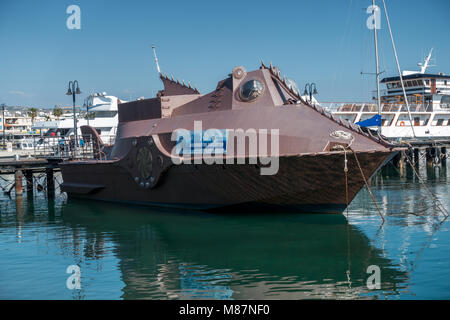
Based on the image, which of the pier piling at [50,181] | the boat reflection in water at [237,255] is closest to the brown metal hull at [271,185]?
the boat reflection in water at [237,255]

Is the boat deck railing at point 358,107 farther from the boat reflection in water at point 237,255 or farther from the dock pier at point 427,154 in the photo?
the boat reflection in water at point 237,255

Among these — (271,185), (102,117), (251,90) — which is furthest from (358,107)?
(271,185)

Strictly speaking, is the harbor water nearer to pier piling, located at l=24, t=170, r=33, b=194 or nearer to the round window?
the round window

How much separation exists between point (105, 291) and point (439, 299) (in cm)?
621

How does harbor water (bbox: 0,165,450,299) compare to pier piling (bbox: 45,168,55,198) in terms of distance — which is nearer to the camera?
harbor water (bbox: 0,165,450,299)

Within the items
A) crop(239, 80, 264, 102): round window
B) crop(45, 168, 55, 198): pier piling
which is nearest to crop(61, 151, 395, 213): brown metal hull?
crop(239, 80, 264, 102): round window

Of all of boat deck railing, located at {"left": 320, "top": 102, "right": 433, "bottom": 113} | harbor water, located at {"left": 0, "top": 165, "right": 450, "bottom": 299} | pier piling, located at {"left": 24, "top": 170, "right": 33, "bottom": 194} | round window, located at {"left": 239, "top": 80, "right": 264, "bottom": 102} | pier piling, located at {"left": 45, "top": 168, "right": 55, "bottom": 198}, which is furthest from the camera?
boat deck railing, located at {"left": 320, "top": 102, "right": 433, "bottom": 113}

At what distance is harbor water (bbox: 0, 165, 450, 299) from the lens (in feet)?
31.0

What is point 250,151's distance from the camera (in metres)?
16.1

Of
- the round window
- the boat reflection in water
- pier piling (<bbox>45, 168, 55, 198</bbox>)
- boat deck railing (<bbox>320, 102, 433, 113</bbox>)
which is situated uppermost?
boat deck railing (<bbox>320, 102, 433, 113</bbox>)

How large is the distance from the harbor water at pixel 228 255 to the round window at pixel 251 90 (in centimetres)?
419

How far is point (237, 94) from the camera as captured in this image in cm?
1762

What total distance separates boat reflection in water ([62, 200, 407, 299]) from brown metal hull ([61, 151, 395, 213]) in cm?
48
